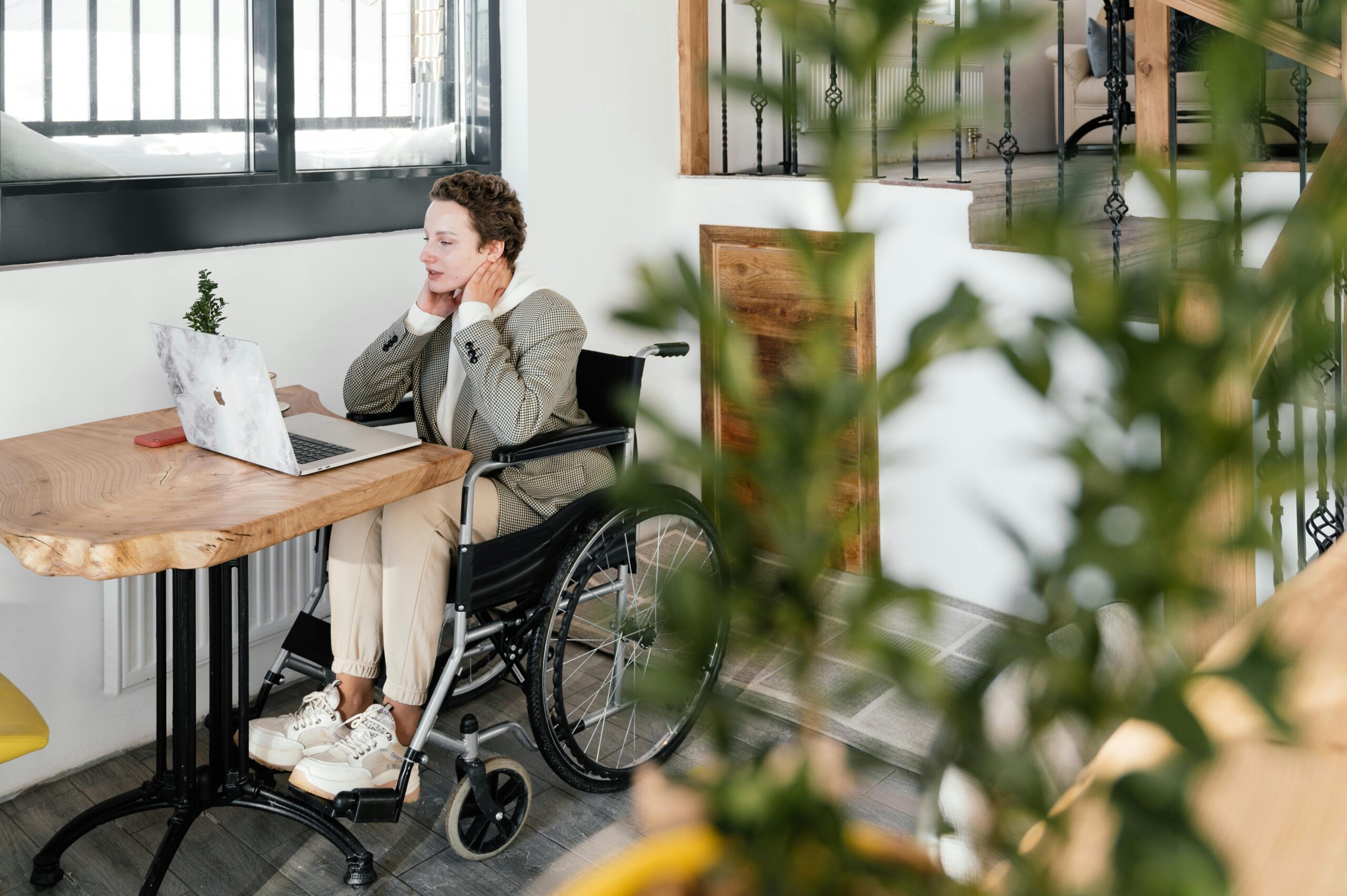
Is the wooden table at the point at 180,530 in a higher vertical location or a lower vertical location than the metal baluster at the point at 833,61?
lower

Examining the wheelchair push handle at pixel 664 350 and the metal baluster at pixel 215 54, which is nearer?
the wheelchair push handle at pixel 664 350

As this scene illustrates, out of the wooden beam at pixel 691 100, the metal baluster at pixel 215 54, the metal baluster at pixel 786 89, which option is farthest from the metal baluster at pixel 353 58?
the metal baluster at pixel 786 89

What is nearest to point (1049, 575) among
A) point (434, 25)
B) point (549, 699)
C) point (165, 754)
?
point (165, 754)

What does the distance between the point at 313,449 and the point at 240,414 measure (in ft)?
0.49

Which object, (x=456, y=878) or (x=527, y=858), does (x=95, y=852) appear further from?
(x=527, y=858)

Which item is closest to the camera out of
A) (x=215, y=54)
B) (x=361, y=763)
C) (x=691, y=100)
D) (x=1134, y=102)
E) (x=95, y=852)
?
(x=361, y=763)

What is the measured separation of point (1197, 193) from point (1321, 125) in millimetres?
4063

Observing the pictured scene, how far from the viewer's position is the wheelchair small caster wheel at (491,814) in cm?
218

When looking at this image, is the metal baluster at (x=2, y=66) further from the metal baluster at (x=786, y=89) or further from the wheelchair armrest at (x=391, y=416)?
the metal baluster at (x=786, y=89)

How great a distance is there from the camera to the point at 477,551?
2.21 meters

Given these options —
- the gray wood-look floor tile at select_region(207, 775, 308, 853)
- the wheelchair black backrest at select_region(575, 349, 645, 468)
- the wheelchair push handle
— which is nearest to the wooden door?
the wheelchair black backrest at select_region(575, 349, 645, 468)

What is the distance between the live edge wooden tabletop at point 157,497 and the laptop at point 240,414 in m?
0.02

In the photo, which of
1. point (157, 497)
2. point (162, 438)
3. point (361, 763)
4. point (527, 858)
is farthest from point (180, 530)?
point (527, 858)

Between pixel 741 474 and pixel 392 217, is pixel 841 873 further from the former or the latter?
pixel 392 217
